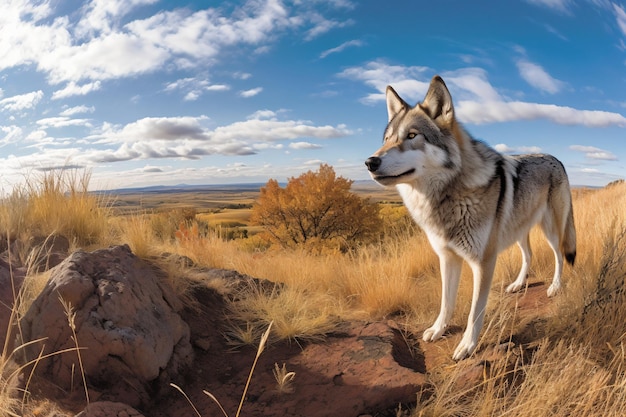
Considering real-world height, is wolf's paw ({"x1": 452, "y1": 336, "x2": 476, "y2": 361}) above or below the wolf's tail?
below

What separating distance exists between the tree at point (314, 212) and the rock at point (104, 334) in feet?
52.3

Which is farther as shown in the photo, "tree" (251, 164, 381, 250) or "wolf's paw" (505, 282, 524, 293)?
"tree" (251, 164, 381, 250)

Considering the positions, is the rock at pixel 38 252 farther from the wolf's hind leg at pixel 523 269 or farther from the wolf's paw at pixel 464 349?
the wolf's hind leg at pixel 523 269

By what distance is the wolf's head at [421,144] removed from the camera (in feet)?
13.3

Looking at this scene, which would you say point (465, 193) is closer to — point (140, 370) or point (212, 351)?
point (212, 351)

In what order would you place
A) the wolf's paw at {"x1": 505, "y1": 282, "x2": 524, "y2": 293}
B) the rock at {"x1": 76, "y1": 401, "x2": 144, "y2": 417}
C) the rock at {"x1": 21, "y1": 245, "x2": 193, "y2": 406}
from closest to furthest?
the rock at {"x1": 76, "y1": 401, "x2": 144, "y2": 417} < the rock at {"x1": 21, "y1": 245, "x2": 193, "y2": 406} < the wolf's paw at {"x1": 505, "y1": 282, "x2": 524, "y2": 293}

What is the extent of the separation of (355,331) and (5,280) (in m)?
3.72

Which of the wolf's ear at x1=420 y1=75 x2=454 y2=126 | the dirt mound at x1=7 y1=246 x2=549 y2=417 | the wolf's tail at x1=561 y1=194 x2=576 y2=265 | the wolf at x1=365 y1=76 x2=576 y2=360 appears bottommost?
the dirt mound at x1=7 y1=246 x2=549 y2=417

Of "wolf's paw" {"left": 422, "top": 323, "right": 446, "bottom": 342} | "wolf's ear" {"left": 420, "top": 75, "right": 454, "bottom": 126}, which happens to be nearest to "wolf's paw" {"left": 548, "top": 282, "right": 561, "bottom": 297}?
"wolf's paw" {"left": 422, "top": 323, "right": 446, "bottom": 342}

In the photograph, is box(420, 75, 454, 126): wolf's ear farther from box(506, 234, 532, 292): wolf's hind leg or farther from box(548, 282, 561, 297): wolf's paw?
box(548, 282, 561, 297): wolf's paw

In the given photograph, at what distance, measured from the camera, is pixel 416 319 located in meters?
5.46

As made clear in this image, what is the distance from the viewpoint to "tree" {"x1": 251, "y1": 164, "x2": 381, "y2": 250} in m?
20.7

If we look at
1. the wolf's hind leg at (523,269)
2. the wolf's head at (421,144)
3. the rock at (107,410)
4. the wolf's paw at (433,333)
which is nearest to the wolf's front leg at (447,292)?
the wolf's paw at (433,333)

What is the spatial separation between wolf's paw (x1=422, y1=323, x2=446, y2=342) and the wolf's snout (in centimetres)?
178
